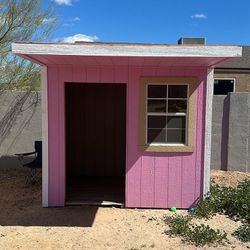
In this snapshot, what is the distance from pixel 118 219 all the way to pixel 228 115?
4.38 metres

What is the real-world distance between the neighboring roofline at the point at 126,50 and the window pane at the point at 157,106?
1537mm

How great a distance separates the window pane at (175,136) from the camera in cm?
661

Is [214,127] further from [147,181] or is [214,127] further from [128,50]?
[128,50]

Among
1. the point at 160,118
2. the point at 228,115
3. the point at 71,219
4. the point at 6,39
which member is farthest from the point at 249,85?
the point at 71,219

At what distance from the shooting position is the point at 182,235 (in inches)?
218

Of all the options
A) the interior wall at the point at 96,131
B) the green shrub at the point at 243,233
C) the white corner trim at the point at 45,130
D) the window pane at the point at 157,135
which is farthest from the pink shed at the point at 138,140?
the interior wall at the point at 96,131

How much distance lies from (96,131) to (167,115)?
10.2 feet

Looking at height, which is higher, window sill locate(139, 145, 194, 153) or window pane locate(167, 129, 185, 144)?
window pane locate(167, 129, 185, 144)

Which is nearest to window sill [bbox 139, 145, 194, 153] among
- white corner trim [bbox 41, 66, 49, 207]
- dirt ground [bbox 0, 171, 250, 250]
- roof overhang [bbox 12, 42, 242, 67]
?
dirt ground [bbox 0, 171, 250, 250]

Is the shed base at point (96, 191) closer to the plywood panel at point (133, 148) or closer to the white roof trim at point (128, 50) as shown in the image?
the plywood panel at point (133, 148)

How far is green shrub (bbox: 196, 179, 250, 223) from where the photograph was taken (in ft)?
20.9

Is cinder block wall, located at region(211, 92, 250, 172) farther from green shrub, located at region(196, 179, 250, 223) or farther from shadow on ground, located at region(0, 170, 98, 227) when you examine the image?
shadow on ground, located at region(0, 170, 98, 227)

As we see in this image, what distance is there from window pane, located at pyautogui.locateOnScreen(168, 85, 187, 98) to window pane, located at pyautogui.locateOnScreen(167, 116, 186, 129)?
37 cm

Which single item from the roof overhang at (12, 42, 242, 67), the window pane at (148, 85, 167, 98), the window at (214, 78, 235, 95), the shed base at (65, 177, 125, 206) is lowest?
the shed base at (65, 177, 125, 206)
